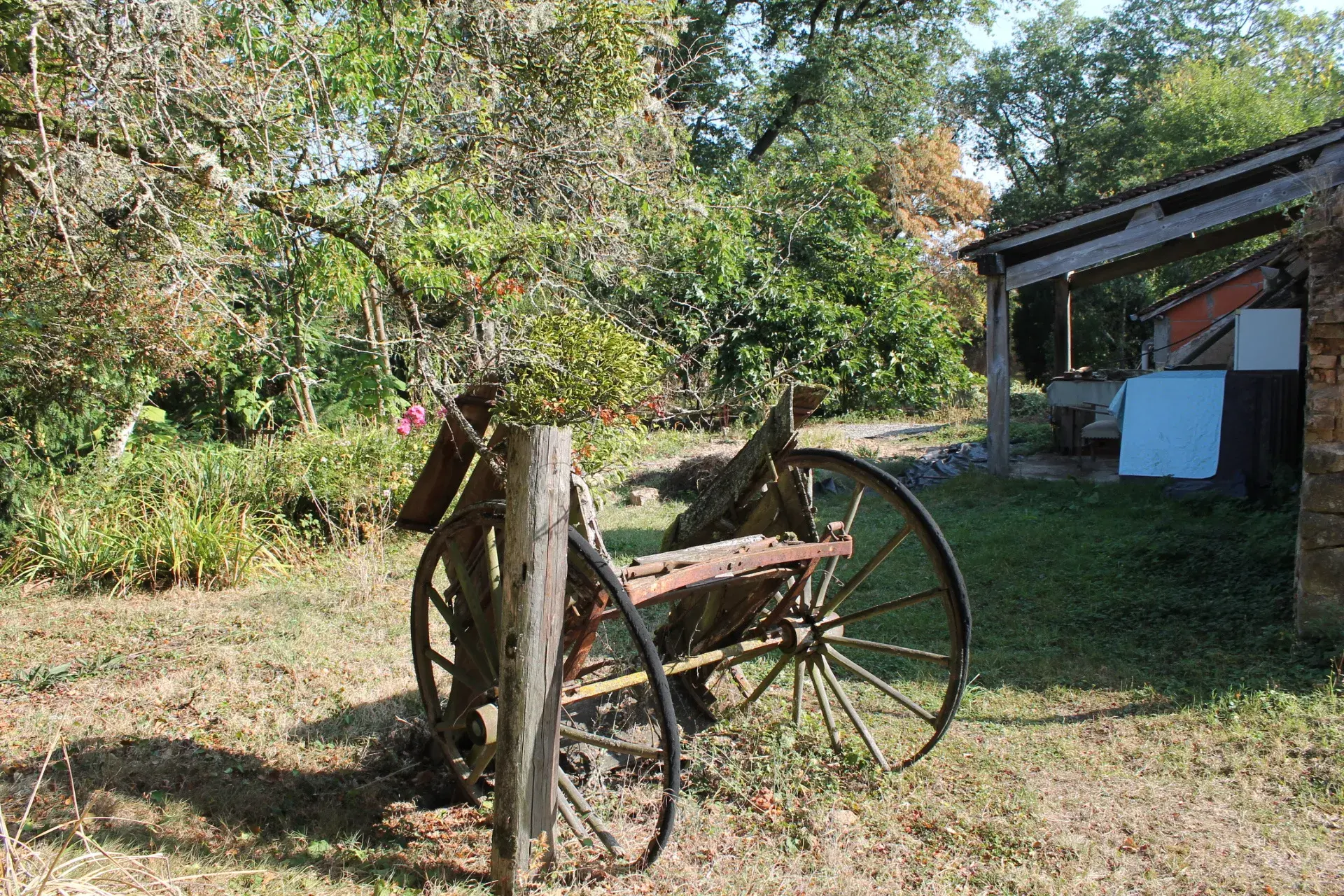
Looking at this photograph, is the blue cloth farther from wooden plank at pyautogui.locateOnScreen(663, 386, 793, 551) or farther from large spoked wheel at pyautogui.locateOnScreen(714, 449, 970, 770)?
wooden plank at pyautogui.locateOnScreen(663, 386, 793, 551)

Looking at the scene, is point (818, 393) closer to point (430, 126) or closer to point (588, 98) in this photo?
point (588, 98)

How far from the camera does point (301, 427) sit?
9.85 meters

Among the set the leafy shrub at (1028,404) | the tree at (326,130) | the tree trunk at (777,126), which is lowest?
Answer: the leafy shrub at (1028,404)

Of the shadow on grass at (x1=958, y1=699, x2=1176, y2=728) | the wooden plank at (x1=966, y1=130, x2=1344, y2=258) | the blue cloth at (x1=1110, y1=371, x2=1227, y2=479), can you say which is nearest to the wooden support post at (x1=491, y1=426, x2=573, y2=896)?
the shadow on grass at (x1=958, y1=699, x2=1176, y2=728)

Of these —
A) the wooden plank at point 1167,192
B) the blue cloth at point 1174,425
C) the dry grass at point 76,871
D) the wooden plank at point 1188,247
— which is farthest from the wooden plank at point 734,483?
the wooden plank at point 1188,247

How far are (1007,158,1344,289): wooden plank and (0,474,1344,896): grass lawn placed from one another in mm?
4024

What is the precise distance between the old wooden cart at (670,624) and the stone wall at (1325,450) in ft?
7.08

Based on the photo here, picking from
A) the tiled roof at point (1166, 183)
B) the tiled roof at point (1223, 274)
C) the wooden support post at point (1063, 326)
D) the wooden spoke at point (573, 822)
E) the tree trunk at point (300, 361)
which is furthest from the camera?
the wooden support post at point (1063, 326)

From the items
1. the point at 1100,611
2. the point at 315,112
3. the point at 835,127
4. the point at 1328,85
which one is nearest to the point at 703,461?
the point at 1100,611

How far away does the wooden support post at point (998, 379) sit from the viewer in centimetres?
1071

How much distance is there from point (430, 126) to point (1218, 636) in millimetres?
5828

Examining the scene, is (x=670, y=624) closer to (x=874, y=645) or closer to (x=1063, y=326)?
(x=874, y=645)

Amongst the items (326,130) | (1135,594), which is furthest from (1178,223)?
(326,130)

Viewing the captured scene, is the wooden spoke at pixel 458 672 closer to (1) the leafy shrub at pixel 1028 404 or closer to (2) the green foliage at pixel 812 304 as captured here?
(2) the green foliage at pixel 812 304
